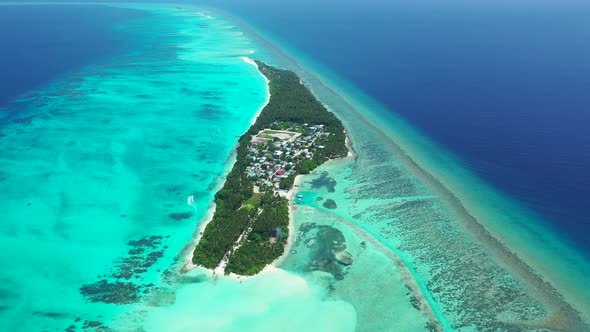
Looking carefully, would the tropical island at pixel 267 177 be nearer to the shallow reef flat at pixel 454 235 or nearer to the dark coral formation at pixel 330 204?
the shallow reef flat at pixel 454 235

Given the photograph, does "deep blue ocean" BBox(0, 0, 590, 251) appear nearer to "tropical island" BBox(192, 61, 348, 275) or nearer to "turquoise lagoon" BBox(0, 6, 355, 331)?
"tropical island" BBox(192, 61, 348, 275)

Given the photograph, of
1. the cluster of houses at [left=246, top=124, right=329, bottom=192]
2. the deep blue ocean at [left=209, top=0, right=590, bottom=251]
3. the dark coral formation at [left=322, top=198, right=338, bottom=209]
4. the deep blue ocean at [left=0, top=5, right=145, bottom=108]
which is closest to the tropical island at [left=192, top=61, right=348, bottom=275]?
the cluster of houses at [left=246, top=124, right=329, bottom=192]

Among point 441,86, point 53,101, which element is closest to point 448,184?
point 441,86

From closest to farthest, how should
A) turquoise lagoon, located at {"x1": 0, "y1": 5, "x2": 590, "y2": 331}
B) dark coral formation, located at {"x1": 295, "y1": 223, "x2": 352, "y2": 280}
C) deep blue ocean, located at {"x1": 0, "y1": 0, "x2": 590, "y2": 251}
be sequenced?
turquoise lagoon, located at {"x1": 0, "y1": 5, "x2": 590, "y2": 331}
dark coral formation, located at {"x1": 295, "y1": 223, "x2": 352, "y2": 280}
deep blue ocean, located at {"x1": 0, "y1": 0, "x2": 590, "y2": 251}

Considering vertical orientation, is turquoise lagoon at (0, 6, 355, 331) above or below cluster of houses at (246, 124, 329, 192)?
below

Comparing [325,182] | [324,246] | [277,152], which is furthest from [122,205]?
[325,182]
